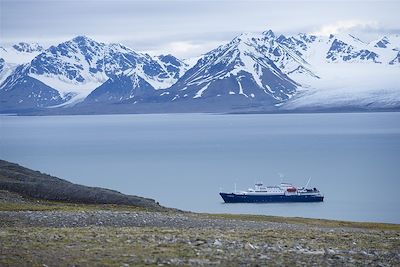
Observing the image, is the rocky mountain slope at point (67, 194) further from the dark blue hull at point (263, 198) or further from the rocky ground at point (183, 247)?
the dark blue hull at point (263, 198)

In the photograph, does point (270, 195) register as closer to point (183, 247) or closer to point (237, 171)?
point (237, 171)

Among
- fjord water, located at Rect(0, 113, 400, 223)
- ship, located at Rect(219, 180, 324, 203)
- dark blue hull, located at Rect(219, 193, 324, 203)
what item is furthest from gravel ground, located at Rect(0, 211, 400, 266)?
ship, located at Rect(219, 180, 324, 203)

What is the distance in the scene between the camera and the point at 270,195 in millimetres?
104500

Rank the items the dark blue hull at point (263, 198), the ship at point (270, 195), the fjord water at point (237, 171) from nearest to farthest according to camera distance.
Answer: the fjord water at point (237, 171) < the dark blue hull at point (263, 198) < the ship at point (270, 195)

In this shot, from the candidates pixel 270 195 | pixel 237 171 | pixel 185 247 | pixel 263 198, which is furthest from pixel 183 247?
pixel 237 171

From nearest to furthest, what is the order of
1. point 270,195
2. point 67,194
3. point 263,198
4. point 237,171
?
point 67,194
point 270,195
point 263,198
point 237,171

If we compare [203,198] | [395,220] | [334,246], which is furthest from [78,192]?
[203,198]

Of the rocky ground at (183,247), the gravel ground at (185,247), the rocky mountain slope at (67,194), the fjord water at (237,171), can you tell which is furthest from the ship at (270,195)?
the gravel ground at (185,247)

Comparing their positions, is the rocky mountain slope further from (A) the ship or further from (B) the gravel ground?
(A) the ship

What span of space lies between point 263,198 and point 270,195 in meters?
1.10

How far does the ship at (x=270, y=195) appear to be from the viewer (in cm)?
10212

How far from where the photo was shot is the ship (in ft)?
335

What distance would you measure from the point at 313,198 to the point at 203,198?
1462 cm

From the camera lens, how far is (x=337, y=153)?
171 meters
